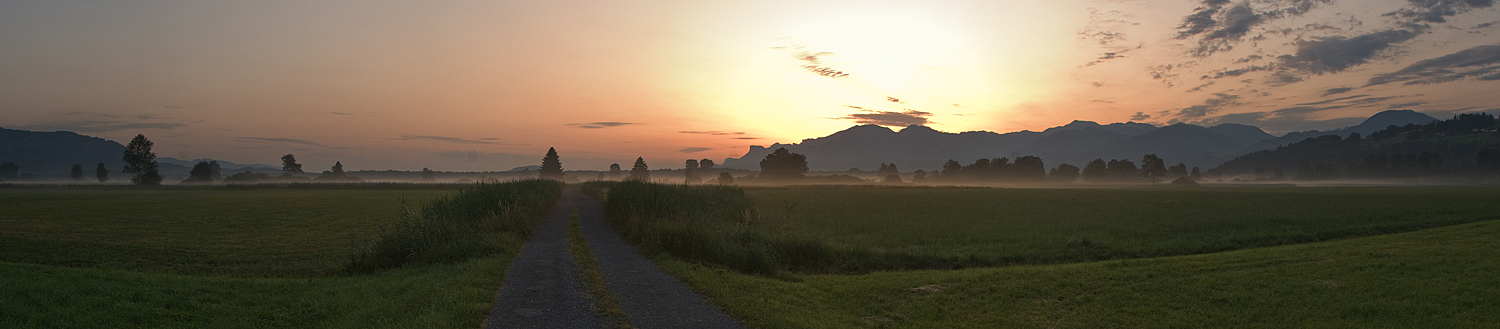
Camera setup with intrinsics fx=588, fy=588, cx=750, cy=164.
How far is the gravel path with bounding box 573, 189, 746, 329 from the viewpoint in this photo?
27.2 ft

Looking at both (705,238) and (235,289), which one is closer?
(235,289)

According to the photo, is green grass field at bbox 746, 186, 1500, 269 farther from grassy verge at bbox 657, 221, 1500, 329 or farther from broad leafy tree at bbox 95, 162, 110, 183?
broad leafy tree at bbox 95, 162, 110, 183

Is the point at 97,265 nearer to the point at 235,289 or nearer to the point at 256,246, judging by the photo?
the point at 256,246

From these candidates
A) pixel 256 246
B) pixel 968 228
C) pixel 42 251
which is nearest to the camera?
pixel 42 251

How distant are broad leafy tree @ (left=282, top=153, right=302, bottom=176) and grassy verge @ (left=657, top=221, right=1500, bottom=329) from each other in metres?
191

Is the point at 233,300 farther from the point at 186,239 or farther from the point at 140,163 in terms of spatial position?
Answer: the point at 140,163

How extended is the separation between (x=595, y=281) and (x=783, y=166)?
112601mm

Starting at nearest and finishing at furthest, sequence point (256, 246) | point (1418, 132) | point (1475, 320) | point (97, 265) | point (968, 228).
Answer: point (1475, 320) < point (97, 265) < point (256, 246) < point (968, 228) < point (1418, 132)

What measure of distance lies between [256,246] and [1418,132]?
293m

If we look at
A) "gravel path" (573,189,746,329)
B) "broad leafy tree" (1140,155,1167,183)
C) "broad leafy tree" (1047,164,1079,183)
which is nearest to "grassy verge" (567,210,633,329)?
"gravel path" (573,189,746,329)

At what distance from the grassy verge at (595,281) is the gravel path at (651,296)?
12 cm

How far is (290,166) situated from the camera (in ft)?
531

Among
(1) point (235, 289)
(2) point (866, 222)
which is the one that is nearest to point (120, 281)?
(1) point (235, 289)

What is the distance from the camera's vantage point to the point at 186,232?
26.0 meters
